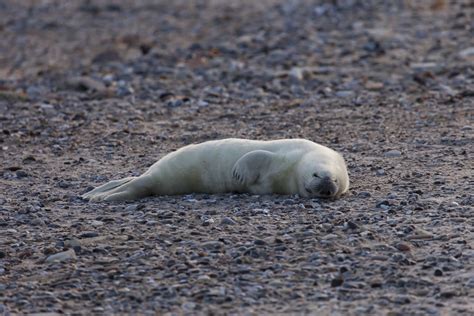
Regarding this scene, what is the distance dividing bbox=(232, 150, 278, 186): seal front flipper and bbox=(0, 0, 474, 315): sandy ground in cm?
13

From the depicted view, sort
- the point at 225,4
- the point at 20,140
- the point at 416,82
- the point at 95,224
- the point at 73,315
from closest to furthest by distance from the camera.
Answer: the point at 73,315 → the point at 95,224 → the point at 20,140 → the point at 416,82 → the point at 225,4

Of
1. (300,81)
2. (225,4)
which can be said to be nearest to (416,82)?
(300,81)

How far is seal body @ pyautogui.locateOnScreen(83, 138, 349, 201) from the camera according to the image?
6613mm

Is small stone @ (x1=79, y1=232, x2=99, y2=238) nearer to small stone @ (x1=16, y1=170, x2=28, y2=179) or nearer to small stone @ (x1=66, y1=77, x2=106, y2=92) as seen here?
small stone @ (x1=16, y1=170, x2=28, y2=179)

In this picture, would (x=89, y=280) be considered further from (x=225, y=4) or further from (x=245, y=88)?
(x=225, y=4)

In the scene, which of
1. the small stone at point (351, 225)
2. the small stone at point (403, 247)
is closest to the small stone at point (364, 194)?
the small stone at point (351, 225)

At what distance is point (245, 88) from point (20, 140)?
2.66 metres

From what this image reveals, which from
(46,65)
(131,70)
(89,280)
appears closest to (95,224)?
(89,280)

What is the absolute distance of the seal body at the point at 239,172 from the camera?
21.7ft

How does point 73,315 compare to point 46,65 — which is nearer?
point 73,315

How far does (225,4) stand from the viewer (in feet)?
58.8

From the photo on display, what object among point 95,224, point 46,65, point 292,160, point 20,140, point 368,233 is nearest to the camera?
point 368,233

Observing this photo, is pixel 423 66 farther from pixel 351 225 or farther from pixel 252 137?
pixel 351 225

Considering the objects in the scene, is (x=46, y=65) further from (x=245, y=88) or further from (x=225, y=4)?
(x=225, y=4)
